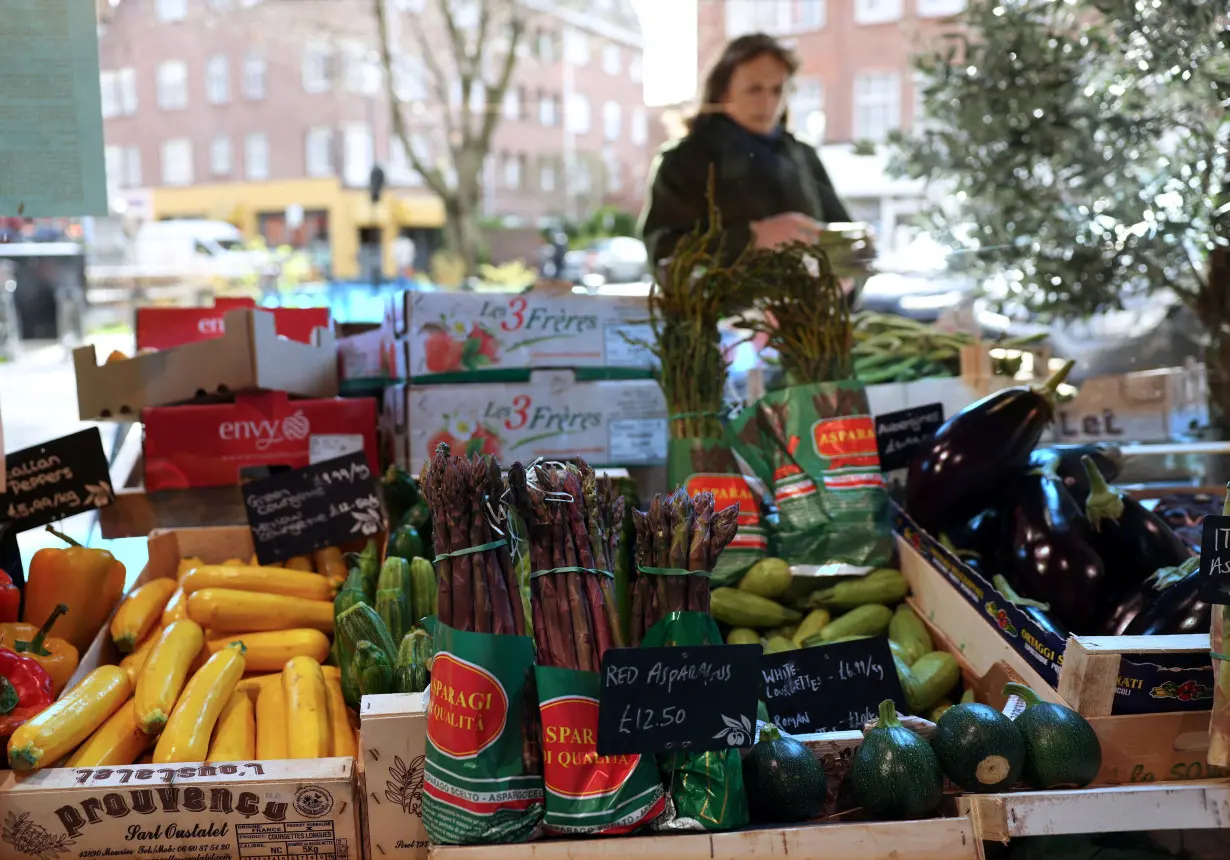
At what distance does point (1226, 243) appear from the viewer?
3314 millimetres

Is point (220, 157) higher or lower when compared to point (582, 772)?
higher

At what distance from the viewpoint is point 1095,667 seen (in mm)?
1653

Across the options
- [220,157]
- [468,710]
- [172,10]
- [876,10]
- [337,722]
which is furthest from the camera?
[220,157]

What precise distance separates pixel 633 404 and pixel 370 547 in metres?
0.85

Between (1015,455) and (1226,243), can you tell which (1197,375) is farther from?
(1015,455)

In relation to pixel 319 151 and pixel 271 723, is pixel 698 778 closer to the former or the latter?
pixel 271 723

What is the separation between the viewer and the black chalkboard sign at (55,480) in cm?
236

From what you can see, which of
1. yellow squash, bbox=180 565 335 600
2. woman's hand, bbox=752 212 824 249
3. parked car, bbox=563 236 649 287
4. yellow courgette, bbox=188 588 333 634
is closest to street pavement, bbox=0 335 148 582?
yellow squash, bbox=180 565 335 600

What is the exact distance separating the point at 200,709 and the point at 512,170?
13788 millimetres

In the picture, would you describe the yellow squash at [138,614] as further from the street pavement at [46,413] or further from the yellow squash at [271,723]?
the yellow squash at [271,723]

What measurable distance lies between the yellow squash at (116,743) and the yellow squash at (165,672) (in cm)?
3

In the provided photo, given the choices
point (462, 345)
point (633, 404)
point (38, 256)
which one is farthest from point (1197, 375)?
point (38, 256)

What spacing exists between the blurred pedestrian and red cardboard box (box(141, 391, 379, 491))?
1482 millimetres

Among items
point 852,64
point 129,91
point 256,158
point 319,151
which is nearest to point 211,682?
point 852,64
